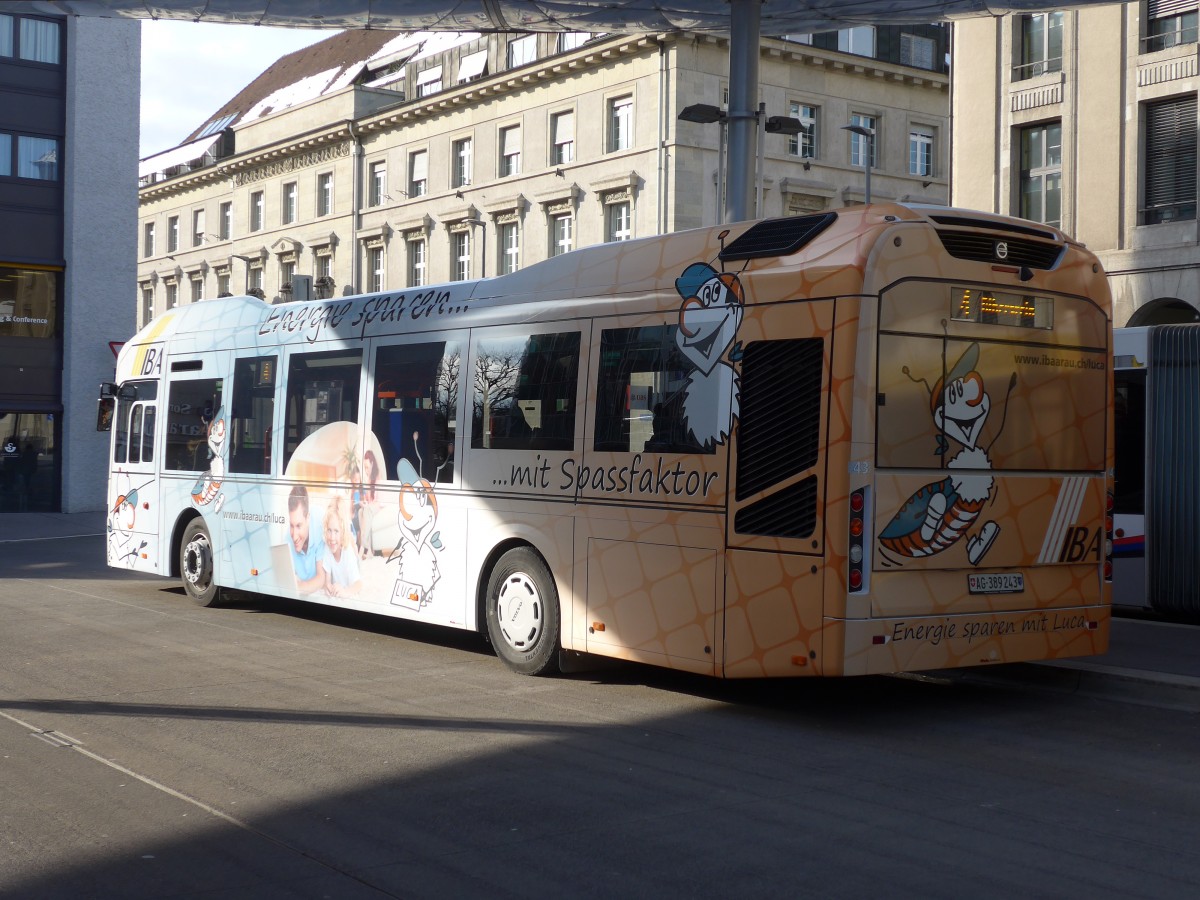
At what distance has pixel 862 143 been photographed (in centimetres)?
5138

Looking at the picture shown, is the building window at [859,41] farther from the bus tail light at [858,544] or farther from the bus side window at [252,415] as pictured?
the bus tail light at [858,544]

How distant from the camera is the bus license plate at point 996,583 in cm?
891

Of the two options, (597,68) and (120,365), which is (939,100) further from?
(120,365)

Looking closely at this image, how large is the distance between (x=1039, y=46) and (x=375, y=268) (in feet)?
113

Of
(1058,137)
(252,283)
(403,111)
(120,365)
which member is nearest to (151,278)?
(252,283)

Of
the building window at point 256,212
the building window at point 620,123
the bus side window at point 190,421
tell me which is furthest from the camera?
the building window at point 256,212

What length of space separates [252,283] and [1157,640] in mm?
57518

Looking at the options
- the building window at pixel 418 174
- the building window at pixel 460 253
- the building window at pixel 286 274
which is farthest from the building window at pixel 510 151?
the building window at pixel 286 274

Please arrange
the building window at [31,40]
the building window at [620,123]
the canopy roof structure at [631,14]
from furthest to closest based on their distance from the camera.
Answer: the building window at [620,123] → the building window at [31,40] → the canopy roof structure at [631,14]

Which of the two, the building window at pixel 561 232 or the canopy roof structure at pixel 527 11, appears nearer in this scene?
the canopy roof structure at pixel 527 11

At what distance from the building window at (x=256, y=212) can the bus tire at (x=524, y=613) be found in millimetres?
57329

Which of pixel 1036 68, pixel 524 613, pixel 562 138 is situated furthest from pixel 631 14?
pixel 562 138

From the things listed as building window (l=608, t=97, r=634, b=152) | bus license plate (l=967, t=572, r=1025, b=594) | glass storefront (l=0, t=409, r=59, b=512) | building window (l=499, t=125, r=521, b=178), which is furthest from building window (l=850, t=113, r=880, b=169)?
bus license plate (l=967, t=572, r=1025, b=594)

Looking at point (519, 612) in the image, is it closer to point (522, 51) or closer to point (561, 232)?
point (561, 232)
